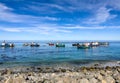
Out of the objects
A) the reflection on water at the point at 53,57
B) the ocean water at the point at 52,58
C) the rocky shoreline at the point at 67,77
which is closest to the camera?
the rocky shoreline at the point at 67,77

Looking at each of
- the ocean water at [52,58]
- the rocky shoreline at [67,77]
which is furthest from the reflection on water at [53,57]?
the rocky shoreline at [67,77]

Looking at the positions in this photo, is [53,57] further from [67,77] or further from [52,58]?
[67,77]

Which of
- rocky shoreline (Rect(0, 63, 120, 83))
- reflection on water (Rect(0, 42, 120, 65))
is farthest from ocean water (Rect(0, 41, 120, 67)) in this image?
rocky shoreline (Rect(0, 63, 120, 83))

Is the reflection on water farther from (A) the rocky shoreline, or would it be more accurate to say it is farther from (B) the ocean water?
(A) the rocky shoreline

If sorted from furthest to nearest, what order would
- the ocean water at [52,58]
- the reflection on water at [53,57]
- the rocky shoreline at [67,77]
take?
the reflection on water at [53,57], the ocean water at [52,58], the rocky shoreline at [67,77]

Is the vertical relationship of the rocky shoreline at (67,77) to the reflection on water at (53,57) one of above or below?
above

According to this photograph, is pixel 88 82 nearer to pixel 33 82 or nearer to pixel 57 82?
pixel 57 82

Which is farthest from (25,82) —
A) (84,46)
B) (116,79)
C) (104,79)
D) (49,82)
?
Answer: (84,46)

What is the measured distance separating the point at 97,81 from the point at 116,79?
1.39 meters

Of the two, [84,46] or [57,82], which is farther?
[84,46]

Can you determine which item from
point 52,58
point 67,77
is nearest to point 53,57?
point 52,58

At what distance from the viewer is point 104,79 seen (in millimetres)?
11641

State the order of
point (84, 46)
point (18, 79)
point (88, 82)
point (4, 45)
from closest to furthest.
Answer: point (88, 82)
point (18, 79)
point (84, 46)
point (4, 45)

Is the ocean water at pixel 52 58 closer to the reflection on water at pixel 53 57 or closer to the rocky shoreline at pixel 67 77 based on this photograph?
the reflection on water at pixel 53 57
